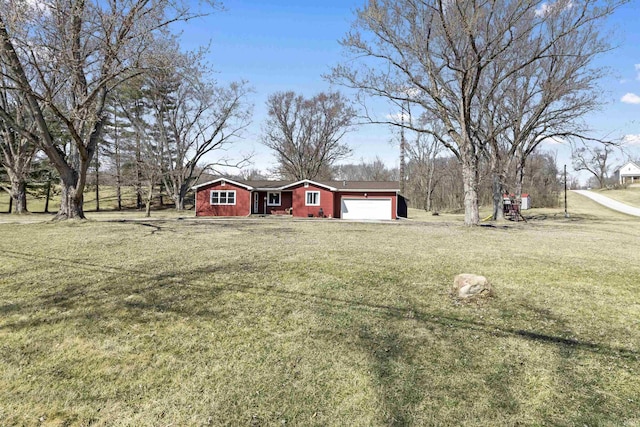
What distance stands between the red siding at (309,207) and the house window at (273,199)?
2210 mm

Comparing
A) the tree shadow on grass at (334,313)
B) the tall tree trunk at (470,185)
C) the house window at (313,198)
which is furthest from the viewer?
the house window at (313,198)

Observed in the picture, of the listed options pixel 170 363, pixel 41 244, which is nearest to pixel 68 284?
pixel 170 363

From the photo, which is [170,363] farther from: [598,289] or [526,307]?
[598,289]

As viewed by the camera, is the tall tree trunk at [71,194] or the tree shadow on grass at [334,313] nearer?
the tree shadow on grass at [334,313]

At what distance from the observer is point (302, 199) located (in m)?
27.3

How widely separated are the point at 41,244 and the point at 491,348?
10630 millimetres

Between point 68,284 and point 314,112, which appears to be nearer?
point 68,284

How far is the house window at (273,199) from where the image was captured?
2931 centimetres

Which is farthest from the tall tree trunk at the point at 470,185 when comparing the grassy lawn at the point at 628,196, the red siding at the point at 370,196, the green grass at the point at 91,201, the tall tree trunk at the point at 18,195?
the green grass at the point at 91,201

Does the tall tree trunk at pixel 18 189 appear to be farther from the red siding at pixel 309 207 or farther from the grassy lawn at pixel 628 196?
the grassy lawn at pixel 628 196

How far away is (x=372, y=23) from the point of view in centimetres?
1594

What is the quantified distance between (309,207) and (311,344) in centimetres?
2338

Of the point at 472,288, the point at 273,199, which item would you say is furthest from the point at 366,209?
the point at 472,288

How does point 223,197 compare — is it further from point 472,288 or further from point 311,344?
point 311,344
